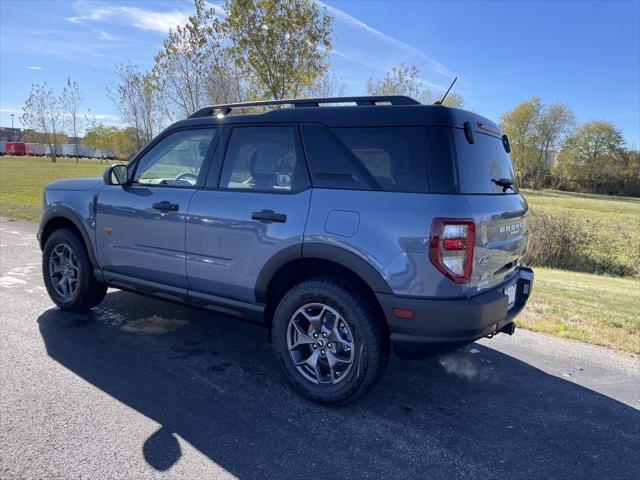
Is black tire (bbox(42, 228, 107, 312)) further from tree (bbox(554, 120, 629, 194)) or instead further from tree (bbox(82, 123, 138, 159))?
tree (bbox(82, 123, 138, 159))

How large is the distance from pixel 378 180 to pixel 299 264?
860 mm

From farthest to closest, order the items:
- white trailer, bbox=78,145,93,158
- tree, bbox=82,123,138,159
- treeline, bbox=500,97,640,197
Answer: white trailer, bbox=78,145,93,158, tree, bbox=82,123,138,159, treeline, bbox=500,97,640,197

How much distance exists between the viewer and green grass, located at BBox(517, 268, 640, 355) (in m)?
4.80

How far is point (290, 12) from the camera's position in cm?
1170

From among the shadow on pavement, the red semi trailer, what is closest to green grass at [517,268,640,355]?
the shadow on pavement

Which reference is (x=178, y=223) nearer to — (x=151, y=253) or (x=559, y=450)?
(x=151, y=253)

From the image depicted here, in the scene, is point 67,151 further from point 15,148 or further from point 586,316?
point 586,316

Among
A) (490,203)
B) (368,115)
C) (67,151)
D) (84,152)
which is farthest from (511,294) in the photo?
(67,151)

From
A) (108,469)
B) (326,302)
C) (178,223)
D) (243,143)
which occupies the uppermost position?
Result: (243,143)

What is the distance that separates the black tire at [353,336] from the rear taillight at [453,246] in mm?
586

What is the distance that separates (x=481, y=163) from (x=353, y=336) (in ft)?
4.76

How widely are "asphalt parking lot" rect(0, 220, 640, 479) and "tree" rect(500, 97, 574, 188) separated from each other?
206ft

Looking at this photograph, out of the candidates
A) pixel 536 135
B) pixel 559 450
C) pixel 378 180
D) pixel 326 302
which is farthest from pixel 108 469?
pixel 536 135

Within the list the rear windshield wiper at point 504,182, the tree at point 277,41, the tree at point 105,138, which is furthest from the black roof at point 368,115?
the tree at point 105,138
